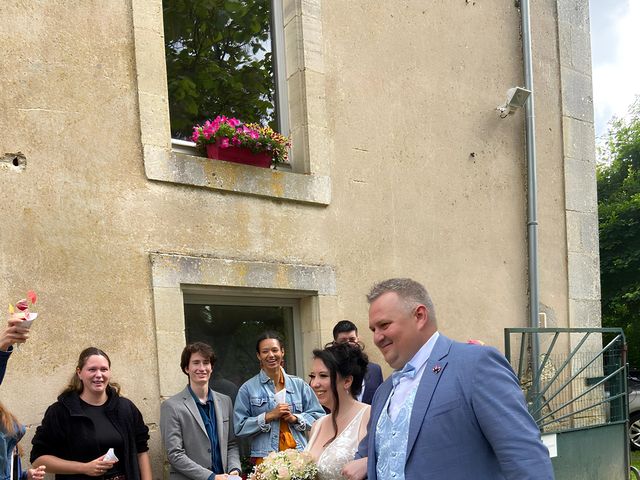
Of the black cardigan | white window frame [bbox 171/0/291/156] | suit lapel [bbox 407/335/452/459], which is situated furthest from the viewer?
white window frame [bbox 171/0/291/156]

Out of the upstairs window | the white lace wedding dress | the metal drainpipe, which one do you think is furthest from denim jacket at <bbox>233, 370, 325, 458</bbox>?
the metal drainpipe

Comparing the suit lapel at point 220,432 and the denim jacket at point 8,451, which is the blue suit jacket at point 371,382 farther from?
the denim jacket at point 8,451

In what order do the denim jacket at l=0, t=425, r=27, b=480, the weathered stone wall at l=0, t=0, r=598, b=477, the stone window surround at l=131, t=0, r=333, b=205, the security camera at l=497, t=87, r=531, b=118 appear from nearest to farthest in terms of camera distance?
1. the denim jacket at l=0, t=425, r=27, b=480
2. the weathered stone wall at l=0, t=0, r=598, b=477
3. the stone window surround at l=131, t=0, r=333, b=205
4. the security camera at l=497, t=87, r=531, b=118

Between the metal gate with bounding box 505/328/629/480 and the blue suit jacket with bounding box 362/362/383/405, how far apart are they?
207cm

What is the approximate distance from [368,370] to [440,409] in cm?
266

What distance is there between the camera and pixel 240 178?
5715 mm

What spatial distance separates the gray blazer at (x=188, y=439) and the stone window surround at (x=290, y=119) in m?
1.67

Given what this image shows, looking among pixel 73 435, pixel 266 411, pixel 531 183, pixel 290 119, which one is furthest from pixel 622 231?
pixel 73 435

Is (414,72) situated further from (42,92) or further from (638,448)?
(638,448)

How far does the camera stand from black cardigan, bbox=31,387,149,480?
14.0 feet

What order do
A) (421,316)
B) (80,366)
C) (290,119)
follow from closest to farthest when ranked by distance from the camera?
1. (421,316)
2. (80,366)
3. (290,119)

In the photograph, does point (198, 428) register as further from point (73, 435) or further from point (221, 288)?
point (221, 288)

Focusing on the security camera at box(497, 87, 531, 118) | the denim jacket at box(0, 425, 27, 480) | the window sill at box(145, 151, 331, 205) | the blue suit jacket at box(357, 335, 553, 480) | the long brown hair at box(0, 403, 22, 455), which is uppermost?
the security camera at box(497, 87, 531, 118)

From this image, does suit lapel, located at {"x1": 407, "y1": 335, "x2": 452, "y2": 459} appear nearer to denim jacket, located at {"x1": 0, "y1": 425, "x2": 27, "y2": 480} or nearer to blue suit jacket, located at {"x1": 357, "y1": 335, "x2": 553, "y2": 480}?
blue suit jacket, located at {"x1": 357, "y1": 335, "x2": 553, "y2": 480}
